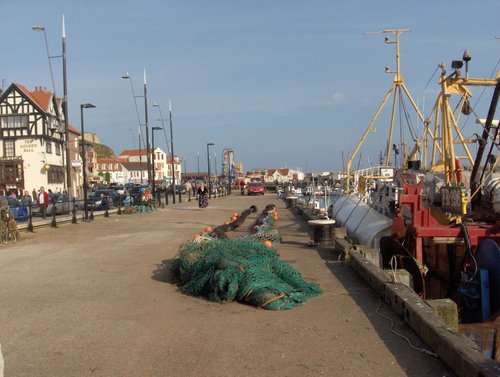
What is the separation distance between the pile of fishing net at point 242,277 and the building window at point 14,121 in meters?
53.1

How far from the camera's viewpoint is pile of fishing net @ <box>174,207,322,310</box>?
7.44 m

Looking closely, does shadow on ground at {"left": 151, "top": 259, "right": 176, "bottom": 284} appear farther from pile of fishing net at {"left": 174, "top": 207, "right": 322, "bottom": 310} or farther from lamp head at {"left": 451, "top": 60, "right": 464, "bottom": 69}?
lamp head at {"left": 451, "top": 60, "right": 464, "bottom": 69}

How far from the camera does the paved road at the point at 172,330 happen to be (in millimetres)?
5172

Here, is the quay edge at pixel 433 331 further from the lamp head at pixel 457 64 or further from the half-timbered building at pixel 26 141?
the half-timbered building at pixel 26 141

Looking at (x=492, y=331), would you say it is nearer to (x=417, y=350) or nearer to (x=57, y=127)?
(x=417, y=350)

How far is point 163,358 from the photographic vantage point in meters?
5.42

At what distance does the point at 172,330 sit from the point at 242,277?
62.0 inches

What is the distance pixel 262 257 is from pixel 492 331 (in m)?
3.53

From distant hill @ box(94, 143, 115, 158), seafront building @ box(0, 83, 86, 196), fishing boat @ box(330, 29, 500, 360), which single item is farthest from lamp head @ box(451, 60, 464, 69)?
distant hill @ box(94, 143, 115, 158)

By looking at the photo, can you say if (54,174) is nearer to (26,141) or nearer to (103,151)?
(26,141)

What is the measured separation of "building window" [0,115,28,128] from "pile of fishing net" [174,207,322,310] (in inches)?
2092

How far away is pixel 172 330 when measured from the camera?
21.0ft

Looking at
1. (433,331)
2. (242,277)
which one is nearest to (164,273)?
(242,277)

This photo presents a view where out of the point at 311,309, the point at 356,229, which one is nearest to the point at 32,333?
the point at 311,309
